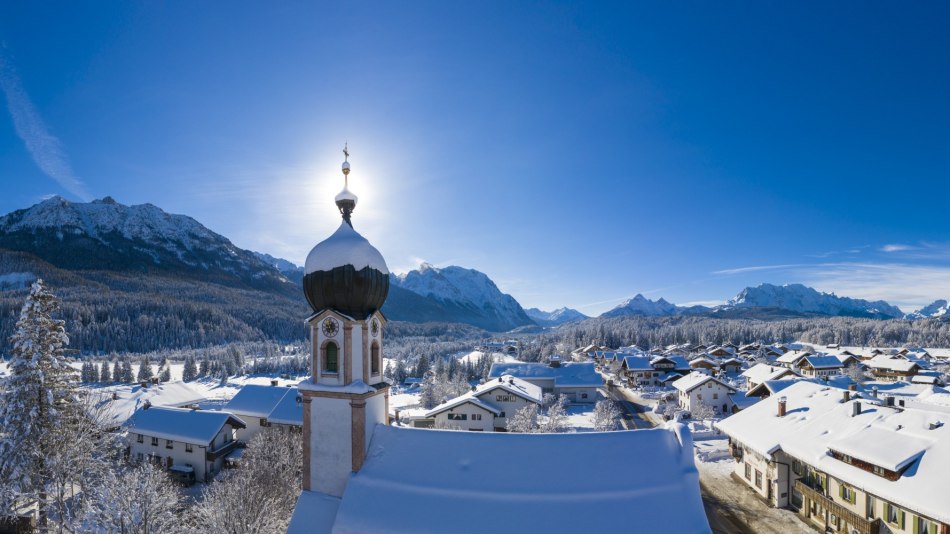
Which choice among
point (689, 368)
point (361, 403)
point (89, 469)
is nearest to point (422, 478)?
point (361, 403)

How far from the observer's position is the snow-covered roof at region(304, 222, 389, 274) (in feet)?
59.0

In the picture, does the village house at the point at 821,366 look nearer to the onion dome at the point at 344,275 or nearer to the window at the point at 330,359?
the onion dome at the point at 344,275

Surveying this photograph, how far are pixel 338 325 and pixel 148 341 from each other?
19866cm

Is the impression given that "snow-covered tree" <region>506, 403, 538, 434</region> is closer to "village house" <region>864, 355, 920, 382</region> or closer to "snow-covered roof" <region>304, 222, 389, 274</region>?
"snow-covered roof" <region>304, 222, 389, 274</region>

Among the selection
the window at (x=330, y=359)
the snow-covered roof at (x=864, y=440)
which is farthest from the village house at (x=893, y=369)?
the window at (x=330, y=359)

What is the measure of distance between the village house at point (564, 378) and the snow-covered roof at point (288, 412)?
31788 millimetres

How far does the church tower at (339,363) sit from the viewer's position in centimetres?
1769

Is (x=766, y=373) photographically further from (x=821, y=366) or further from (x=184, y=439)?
(x=184, y=439)

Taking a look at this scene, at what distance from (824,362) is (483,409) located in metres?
80.3

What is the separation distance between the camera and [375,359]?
19.4 m

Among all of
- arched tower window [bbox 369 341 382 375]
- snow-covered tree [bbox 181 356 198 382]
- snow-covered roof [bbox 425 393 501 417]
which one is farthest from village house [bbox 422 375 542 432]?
snow-covered tree [bbox 181 356 198 382]

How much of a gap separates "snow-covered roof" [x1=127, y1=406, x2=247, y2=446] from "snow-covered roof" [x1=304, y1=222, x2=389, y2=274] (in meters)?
27.8

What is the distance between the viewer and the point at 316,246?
1853cm

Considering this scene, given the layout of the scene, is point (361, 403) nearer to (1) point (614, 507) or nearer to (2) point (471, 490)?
(2) point (471, 490)
